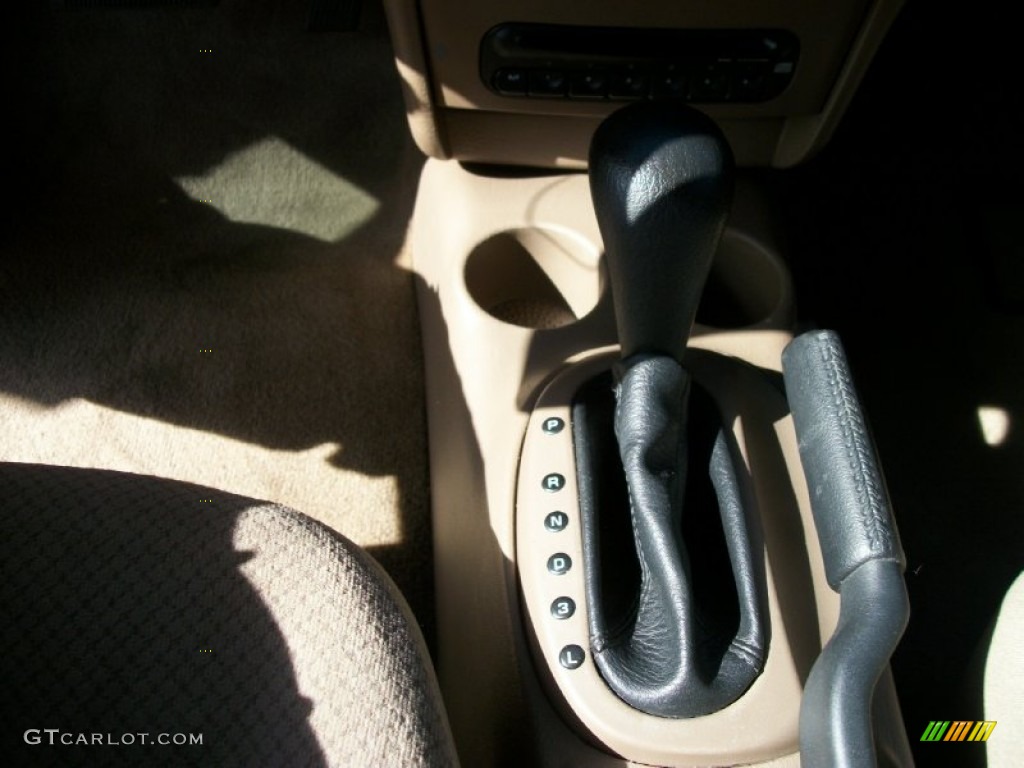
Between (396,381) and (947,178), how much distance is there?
2.58 ft

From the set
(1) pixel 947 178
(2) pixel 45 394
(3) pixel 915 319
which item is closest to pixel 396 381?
(2) pixel 45 394

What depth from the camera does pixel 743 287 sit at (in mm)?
962

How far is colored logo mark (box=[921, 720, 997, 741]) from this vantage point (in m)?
0.74

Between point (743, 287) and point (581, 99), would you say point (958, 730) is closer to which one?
point (743, 287)

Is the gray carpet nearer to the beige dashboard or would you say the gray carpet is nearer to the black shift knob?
the beige dashboard

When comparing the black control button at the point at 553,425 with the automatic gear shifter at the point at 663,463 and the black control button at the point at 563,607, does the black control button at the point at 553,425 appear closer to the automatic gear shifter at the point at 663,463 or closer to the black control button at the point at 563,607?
the automatic gear shifter at the point at 663,463

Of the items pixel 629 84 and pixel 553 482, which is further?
pixel 629 84

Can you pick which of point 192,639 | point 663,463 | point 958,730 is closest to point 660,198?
point 663,463

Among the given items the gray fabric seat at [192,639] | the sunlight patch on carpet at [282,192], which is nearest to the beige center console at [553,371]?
the gray fabric seat at [192,639]

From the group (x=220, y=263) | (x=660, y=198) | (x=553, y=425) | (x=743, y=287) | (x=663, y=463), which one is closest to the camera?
(x=660, y=198)

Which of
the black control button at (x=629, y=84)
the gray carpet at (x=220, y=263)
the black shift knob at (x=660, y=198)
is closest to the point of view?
the black shift knob at (x=660, y=198)

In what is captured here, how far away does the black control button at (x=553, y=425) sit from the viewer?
0.76 metres

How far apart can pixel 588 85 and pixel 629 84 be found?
1.5 inches

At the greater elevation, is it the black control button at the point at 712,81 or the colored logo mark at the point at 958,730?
the black control button at the point at 712,81
